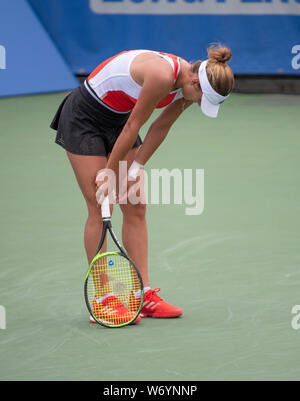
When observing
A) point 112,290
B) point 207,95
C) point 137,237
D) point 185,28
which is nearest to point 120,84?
point 207,95

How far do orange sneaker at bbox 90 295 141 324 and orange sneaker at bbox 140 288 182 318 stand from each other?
0.11 metres

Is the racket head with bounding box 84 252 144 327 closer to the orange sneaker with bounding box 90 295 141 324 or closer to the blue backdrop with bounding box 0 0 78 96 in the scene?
the orange sneaker with bounding box 90 295 141 324

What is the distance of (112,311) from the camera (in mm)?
3977

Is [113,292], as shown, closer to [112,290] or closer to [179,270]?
[112,290]

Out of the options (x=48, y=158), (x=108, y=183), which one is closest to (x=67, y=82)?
(x=48, y=158)

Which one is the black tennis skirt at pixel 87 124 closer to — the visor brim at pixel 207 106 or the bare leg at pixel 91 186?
the bare leg at pixel 91 186

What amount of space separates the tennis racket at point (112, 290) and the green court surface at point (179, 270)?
0.08 metres

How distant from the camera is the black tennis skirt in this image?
12.9ft

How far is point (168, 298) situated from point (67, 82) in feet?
23.6

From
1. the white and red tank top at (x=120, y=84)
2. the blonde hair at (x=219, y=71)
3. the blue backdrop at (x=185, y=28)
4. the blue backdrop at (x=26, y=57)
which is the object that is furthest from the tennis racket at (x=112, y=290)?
the blue backdrop at (x=185, y=28)

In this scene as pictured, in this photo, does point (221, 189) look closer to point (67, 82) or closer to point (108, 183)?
point (108, 183)

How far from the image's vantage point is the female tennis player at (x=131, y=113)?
11.9 ft

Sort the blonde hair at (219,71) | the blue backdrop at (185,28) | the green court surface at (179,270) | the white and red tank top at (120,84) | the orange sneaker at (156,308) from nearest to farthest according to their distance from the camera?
the green court surface at (179,270), the blonde hair at (219,71), the white and red tank top at (120,84), the orange sneaker at (156,308), the blue backdrop at (185,28)

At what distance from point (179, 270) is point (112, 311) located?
929 millimetres
